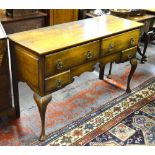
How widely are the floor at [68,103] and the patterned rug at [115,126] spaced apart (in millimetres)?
91

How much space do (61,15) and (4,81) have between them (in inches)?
79.6

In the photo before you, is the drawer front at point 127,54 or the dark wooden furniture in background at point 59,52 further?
the drawer front at point 127,54

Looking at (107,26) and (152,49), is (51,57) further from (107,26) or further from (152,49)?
(152,49)

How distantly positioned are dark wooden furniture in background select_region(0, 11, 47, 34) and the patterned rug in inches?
52.1

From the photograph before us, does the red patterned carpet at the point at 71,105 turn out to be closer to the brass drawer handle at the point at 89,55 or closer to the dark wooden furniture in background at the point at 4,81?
the dark wooden furniture in background at the point at 4,81

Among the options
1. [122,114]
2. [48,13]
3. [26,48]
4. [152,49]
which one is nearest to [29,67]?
[26,48]

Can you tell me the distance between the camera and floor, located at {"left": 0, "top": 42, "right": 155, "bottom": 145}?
6.88 feet

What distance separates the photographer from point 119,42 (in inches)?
89.0

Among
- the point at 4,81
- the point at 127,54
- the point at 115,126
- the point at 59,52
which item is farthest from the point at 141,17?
the point at 4,81

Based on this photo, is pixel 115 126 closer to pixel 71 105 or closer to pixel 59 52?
pixel 71 105

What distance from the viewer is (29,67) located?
181cm

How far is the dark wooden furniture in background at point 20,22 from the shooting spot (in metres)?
2.76

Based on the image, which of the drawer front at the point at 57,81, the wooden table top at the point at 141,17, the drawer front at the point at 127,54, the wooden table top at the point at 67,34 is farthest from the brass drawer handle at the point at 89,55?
the wooden table top at the point at 141,17

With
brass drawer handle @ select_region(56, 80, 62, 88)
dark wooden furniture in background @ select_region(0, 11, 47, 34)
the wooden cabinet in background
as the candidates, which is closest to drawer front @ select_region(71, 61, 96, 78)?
brass drawer handle @ select_region(56, 80, 62, 88)
